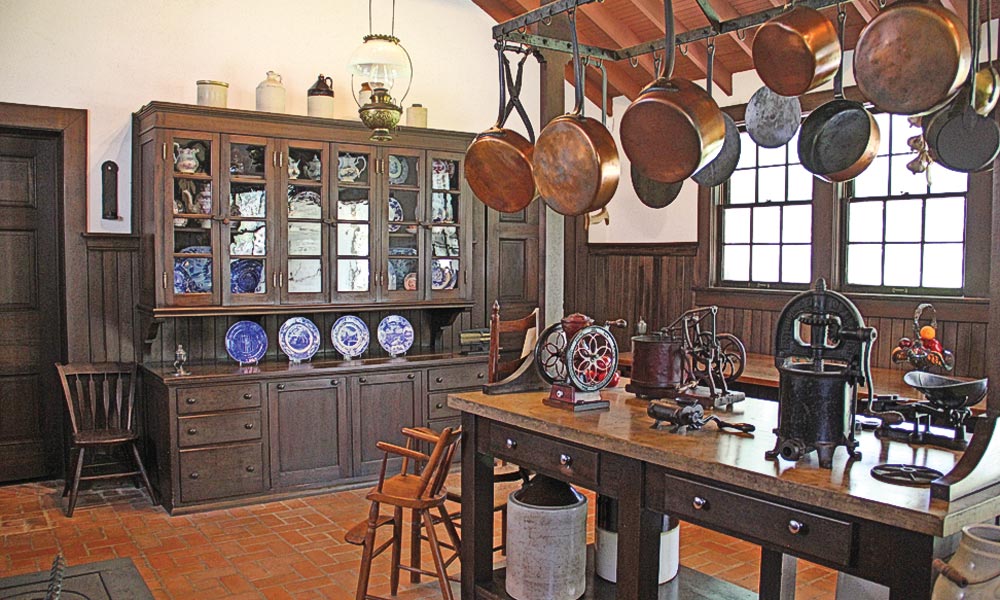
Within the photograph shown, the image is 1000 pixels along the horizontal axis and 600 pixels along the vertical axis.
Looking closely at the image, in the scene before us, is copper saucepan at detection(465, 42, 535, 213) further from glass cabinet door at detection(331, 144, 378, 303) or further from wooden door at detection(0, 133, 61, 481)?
wooden door at detection(0, 133, 61, 481)

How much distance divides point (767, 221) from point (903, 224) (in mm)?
1055

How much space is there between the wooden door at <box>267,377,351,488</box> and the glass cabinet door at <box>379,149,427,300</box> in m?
0.85

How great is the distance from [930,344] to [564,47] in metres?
3.02

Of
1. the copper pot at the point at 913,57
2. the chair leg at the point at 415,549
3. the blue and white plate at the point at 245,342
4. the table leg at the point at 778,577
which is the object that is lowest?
the chair leg at the point at 415,549

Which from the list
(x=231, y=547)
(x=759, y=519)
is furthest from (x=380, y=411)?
(x=759, y=519)

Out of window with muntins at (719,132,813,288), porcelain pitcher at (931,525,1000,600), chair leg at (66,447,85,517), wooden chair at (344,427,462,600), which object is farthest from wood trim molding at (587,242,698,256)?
porcelain pitcher at (931,525,1000,600)

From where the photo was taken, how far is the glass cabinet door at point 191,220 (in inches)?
198

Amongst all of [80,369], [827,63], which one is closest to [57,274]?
[80,369]

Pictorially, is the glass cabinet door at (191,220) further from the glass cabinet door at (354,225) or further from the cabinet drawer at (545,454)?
the cabinet drawer at (545,454)

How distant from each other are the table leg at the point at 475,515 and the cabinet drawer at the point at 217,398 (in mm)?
2337

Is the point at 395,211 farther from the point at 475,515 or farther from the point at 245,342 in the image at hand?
the point at 475,515

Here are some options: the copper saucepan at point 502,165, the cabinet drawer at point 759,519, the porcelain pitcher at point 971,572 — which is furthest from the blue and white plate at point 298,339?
the porcelain pitcher at point 971,572

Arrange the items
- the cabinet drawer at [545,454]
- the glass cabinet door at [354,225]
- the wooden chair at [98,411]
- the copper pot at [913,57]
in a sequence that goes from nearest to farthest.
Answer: the copper pot at [913,57] < the cabinet drawer at [545,454] < the wooden chair at [98,411] < the glass cabinet door at [354,225]

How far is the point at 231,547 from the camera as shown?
4.36 metres
